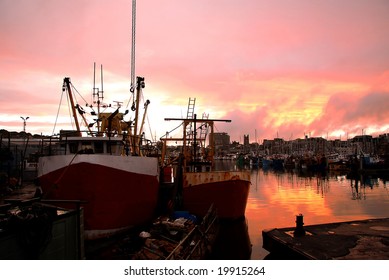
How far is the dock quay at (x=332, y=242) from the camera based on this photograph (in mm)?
10156

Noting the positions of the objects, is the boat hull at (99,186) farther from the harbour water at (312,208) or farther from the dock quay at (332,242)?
the harbour water at (312,208)

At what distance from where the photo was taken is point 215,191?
18812 mm

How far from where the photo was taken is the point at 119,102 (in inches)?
799

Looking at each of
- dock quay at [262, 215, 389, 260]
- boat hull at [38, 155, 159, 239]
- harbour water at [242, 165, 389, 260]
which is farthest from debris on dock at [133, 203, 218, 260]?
harbour water at [242, 165, 389, 260]

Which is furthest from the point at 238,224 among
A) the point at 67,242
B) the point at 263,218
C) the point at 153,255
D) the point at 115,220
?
the point at 67,242

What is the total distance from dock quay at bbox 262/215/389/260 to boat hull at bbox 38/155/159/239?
22.2 feet

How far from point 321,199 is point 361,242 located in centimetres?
2453

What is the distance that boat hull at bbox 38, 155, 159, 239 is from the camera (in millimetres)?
12992

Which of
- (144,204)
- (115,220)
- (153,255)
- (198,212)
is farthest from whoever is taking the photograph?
(198,212)

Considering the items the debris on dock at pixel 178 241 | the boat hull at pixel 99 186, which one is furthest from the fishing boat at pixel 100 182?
the debris on dock at pixel 178 241

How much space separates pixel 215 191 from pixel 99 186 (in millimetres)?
8102

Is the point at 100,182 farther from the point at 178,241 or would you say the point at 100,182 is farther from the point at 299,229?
the point at 299,229

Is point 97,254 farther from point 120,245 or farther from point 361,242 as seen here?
A: point 361,242

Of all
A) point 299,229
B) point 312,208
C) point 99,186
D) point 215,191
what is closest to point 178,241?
point 99,186
